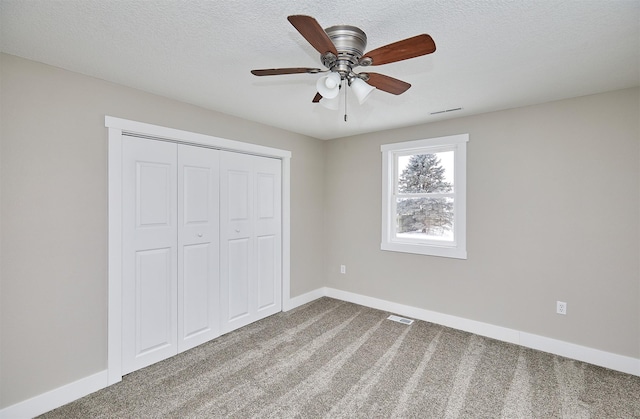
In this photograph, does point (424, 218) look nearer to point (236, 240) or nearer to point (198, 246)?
point (236, 240)

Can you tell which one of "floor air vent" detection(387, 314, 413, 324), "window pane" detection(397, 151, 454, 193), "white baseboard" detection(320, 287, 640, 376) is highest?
"window pane" detection(397, 151, 454, 193)

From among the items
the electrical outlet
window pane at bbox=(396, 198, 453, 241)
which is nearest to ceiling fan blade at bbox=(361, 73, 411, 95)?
window pane at bbox=(396, 198, 453, 241)

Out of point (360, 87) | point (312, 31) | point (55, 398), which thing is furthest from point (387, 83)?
point (55, 398)

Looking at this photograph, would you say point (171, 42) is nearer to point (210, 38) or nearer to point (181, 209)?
point (210, 38)

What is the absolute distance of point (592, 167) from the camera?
2584 millimetres

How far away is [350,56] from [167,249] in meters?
2.26

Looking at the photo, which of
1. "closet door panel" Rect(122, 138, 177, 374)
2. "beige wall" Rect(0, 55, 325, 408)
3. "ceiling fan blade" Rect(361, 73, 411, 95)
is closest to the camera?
"ceiling fan blade" Rect(361, 73, 411, 95)

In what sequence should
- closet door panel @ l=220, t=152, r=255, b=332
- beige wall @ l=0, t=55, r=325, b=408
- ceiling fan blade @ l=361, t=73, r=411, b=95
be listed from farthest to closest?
closet door panel @ l=220, t=152, r=255, b=332 → beige wall @ l=0, t=55, r=325, b=408 → ceiling fan blade @ l=361, t=73, r=411, b=95

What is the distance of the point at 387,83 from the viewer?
5.53 ft

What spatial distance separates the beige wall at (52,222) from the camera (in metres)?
1.89

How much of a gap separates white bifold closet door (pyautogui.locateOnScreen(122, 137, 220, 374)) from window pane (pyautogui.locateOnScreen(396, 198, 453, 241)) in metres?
2.29

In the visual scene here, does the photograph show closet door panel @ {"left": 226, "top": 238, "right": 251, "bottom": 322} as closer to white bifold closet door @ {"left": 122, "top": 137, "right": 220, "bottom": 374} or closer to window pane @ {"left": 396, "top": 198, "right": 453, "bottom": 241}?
white bifold closet door @ {"left": 122, "top": 137, "right": 220, "bottom": 374}

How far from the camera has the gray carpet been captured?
201cm

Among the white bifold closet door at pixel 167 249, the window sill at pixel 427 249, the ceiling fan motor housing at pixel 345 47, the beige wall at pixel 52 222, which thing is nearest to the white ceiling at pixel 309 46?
the ceiling fan motor housing at pixel 345 47
